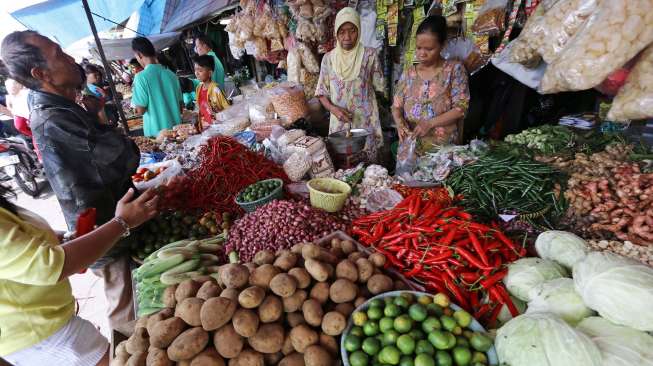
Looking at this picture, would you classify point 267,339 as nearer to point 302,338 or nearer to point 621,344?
point 302,338

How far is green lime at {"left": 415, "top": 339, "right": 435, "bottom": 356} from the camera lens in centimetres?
116

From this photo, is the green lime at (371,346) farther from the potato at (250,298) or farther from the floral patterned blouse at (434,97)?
the floral patterned blouse at (434,97)

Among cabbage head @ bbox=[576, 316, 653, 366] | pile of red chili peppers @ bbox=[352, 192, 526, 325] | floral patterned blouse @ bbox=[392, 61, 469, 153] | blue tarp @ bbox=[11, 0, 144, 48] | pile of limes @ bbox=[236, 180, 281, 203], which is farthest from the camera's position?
blue tarp @ bbox=[11, 0, 144, 48]

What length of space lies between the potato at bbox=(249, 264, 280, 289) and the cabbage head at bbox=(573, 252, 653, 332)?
4.21 feet

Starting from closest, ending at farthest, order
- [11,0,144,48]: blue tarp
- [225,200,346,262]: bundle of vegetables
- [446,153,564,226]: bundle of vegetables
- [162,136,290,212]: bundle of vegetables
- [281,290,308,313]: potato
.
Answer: [281,290,308,313]: potato
[225,200,346,262]: bundle of vegetables
[446,153,564,226]: bundle of vegetables
[162,136,290,212]: bundle of vegetables
[11,0,144,48]: blue tarp

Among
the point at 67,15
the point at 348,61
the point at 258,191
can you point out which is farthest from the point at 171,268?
the point at 67,15

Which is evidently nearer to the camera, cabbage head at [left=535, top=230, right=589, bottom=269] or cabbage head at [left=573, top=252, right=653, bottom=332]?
cabbage head at [left=573, top=252, right=653, bottom=332]

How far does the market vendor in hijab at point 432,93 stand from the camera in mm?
2993

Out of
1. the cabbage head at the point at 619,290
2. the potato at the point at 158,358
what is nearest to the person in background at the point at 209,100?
the potato at the point at 158,358

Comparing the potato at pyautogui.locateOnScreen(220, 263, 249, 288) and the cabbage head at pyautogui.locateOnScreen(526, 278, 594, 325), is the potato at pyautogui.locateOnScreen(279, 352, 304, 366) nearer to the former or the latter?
the potato at pyautogui.locateOnScreen(220, 263, 249, 288)

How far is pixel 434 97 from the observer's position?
3.24 metres

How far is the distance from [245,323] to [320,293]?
0.35 m

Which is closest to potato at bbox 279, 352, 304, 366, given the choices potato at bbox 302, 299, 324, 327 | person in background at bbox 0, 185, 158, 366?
potato at bbox 302, 299, 324, 327

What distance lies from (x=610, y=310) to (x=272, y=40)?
244 inches
